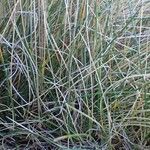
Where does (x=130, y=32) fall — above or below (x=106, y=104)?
above

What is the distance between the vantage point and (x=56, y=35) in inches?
46.8

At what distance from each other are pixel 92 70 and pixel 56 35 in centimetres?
15

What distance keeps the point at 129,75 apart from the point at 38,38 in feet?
0.85

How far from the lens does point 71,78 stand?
43.2 inches

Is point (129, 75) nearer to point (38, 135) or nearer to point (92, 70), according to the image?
point (92, 70)

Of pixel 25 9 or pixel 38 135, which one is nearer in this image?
pixel 38 135

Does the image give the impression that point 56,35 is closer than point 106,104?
No

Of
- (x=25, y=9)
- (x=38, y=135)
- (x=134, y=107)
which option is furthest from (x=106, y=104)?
(x=25, y=9)

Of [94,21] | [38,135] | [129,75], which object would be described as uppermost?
[94,21]

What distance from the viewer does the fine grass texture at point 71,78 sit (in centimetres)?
108

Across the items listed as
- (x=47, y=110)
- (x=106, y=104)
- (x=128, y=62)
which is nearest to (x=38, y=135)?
(x=47, y=110)

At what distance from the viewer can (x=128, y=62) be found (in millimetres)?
1161

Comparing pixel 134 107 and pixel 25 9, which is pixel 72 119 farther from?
pixel 25 9

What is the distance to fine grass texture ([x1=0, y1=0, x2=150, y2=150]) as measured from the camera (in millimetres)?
1083
